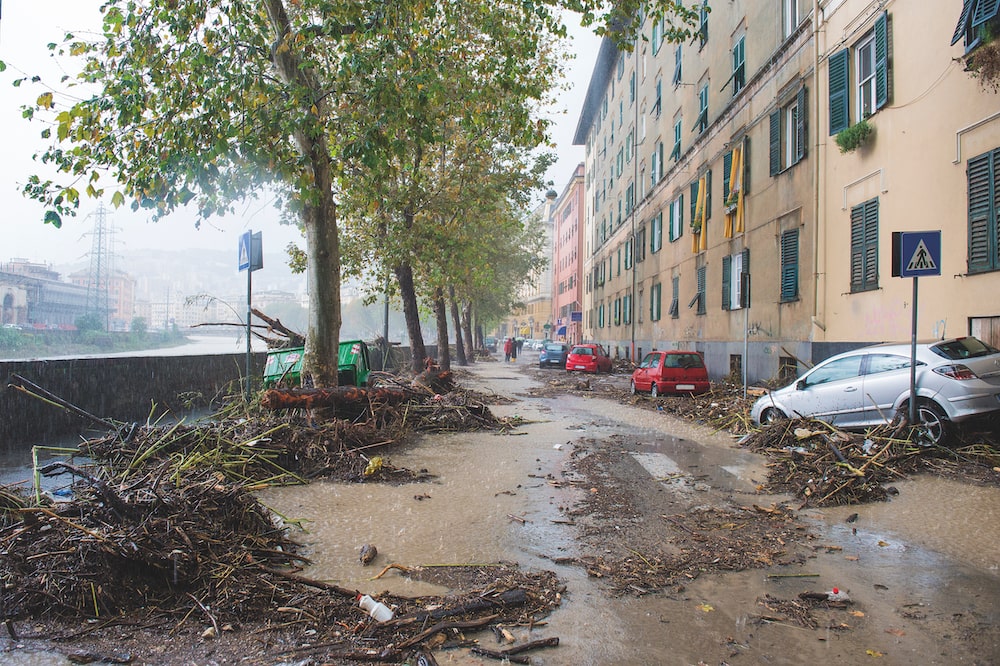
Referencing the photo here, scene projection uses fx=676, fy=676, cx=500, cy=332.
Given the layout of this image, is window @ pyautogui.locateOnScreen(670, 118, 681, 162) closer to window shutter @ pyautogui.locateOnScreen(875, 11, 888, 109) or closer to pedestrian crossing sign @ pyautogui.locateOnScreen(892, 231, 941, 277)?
window shutter @ pyautogui.locateOnScreen(875, 11, 888, 109)

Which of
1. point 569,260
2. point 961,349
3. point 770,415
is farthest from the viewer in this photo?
point 569,260

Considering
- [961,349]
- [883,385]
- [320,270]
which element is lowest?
[883,385]

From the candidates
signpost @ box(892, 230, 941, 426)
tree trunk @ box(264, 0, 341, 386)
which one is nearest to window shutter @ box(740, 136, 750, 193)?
signpost @ box(892, 230, 941, 426)

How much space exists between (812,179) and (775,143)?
2684 millimetres

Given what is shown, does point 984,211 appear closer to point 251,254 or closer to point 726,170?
point 251,254

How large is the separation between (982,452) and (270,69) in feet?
38.6

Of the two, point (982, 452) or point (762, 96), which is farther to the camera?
point (762, 96)

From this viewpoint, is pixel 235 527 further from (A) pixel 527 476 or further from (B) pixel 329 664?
(A) pixel 527 476

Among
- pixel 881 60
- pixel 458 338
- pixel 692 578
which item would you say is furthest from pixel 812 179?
pixel 458 338

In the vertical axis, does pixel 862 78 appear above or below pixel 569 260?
below

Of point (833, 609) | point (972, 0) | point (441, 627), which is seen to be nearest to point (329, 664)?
point (441, 627)

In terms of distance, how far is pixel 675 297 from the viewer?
28.0 meters

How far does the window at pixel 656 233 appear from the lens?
31.0 meters

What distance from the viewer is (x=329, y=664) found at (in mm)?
Result: 3297
